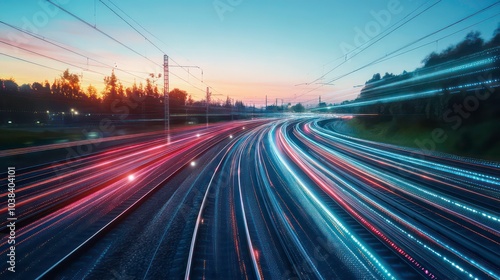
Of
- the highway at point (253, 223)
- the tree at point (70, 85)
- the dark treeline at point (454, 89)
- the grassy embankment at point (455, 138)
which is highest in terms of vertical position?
the tree at point (70, 85)

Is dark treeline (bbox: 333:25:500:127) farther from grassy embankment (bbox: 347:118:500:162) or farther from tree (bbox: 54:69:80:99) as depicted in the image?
tree (bbox: 54:69:80:99)

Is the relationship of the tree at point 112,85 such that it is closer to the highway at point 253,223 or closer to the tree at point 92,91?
the tree at point 92,91

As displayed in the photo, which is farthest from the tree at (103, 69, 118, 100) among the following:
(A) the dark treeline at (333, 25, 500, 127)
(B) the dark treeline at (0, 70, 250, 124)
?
(A) the dark treeline at (333, 25, 500, 127)

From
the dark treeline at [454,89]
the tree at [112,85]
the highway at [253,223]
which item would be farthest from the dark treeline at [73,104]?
the dark treeline at [454,89]

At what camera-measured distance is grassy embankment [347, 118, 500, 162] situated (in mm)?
23109

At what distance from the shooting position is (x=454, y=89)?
99.2 feet

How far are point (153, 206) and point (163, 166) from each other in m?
8.67

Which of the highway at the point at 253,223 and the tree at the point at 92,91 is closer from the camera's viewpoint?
the highway at the point at 253,223

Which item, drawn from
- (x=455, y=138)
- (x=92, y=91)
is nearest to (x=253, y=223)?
(x=455, y=138)

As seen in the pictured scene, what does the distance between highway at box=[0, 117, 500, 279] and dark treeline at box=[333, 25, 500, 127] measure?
11170 millimetres

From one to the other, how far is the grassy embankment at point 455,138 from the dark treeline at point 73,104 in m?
40.1

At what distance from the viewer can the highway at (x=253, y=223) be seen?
21.6 ft

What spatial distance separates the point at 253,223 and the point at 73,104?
5682cm

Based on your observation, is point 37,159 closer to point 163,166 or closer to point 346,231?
point 163,166
